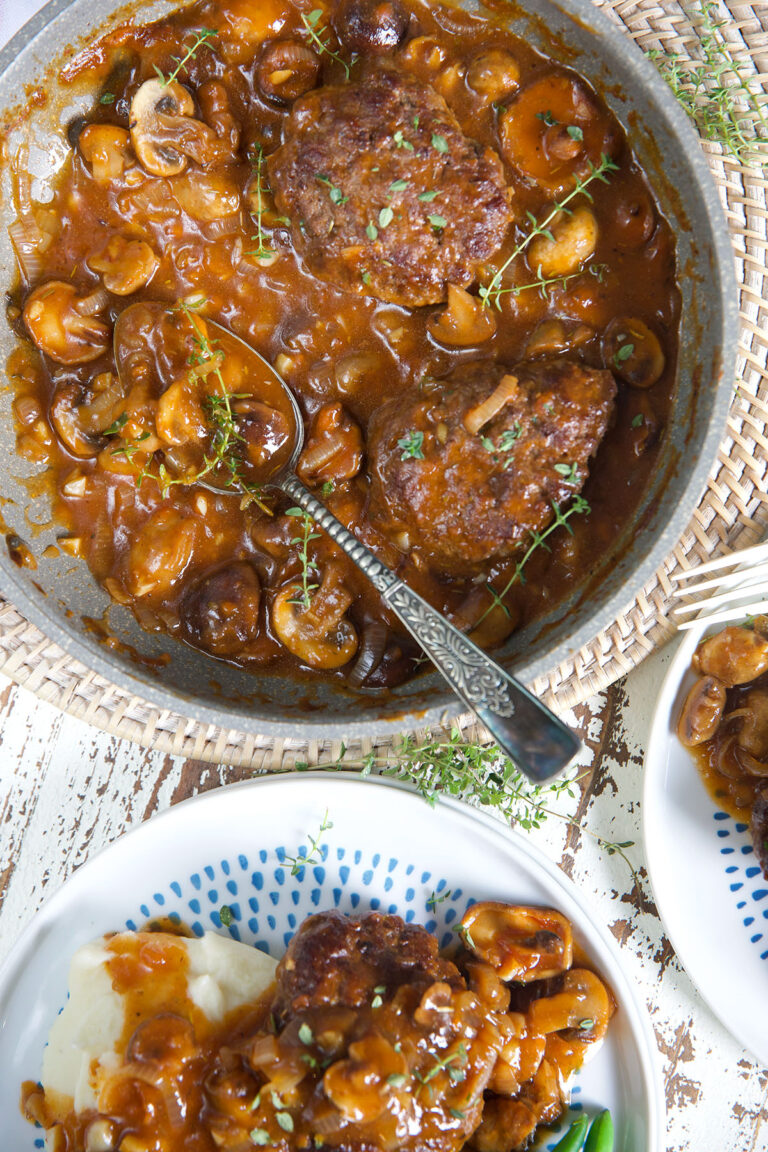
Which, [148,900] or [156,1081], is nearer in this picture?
[156,1081]

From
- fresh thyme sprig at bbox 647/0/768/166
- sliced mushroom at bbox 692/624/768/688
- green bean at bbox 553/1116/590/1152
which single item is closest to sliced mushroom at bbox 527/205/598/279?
fresh thyme sprig at bbox 647/0/768/166

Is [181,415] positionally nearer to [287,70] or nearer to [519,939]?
[287,70]

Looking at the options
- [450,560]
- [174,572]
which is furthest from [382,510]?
[174,572]

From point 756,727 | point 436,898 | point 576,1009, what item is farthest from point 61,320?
point 576,1009

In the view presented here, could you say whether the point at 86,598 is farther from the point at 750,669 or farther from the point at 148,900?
the point at 750,669

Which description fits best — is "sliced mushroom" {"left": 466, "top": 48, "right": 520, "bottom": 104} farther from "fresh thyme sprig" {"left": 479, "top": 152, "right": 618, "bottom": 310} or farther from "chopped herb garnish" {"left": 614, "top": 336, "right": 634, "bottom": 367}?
"chopped herb garnish" {"left": 614, "top": 336, "right": 634, "bottom": 367}
